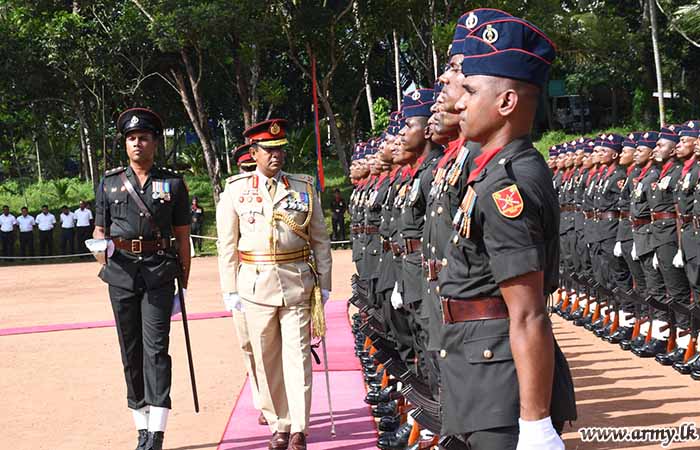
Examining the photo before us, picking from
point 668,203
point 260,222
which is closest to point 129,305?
point 260,222

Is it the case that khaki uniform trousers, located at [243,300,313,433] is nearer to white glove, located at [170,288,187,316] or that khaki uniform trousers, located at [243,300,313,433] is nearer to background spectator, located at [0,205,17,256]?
white glove, located at [170,288,187,316]

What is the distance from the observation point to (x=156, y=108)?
35938mm

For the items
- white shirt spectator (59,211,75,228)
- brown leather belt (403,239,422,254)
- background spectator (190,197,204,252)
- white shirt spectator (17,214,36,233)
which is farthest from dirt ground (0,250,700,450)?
white shirt spectator (17,214,36,233)

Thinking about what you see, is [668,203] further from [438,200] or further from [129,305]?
[438,200]

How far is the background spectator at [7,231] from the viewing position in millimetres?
28906

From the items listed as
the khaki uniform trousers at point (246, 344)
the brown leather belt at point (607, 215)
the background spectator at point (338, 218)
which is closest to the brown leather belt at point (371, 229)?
the khaki uniform trousers at point (246, 344)

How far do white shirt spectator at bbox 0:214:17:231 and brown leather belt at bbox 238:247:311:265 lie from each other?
24.5m

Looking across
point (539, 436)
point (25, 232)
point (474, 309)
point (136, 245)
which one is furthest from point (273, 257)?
point (25, 232)

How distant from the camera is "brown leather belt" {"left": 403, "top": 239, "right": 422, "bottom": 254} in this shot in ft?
→ 20.8

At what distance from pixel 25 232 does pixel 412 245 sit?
2501 cm

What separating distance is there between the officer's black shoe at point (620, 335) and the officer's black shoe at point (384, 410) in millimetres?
3992

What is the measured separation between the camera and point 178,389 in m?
8.20

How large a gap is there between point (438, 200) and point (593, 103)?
147 ft

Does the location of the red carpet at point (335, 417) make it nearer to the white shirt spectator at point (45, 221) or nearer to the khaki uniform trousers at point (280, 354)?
the khaki uniform trousers at point (280, 354)
